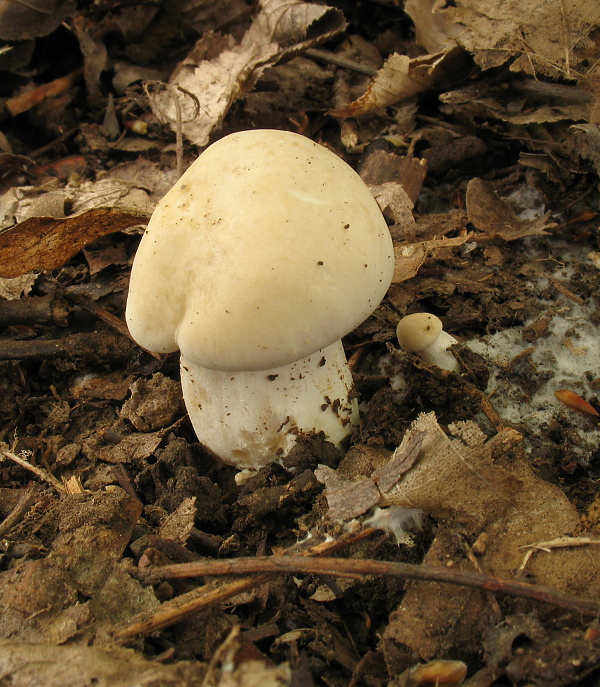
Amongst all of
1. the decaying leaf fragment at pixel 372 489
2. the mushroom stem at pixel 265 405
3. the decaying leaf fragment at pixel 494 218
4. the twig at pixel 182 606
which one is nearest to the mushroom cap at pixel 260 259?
the mushroom stem at pixel 265 405

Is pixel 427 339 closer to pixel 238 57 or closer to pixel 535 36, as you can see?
Result: pixel 535 36

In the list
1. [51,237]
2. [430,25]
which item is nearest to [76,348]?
[51,237]

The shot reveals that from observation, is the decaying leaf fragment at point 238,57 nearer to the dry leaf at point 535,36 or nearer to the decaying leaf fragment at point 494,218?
the dry leaf at point 535,36

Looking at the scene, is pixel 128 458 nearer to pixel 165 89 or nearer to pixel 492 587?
pixel 492 587

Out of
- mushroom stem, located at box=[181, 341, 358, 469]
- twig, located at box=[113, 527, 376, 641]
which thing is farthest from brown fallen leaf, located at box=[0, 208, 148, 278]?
twig, located at box=[113, 527, 376, 641]

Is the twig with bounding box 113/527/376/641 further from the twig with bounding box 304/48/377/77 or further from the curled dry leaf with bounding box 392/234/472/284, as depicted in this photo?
the twig with bounding box 304/48/377/77

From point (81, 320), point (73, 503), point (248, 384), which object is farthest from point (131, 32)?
point (73, 503)

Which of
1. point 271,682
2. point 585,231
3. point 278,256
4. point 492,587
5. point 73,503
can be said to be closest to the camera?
point 271,682

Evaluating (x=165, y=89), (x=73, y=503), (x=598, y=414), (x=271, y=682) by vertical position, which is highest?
(x=165, y=89)
